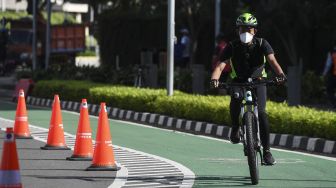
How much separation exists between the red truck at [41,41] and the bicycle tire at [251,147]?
40.0 m

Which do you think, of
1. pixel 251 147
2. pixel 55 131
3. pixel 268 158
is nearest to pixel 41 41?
pixel 55 131

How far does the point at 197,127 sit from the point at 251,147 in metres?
8.88

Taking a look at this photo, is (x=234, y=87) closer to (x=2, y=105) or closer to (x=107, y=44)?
(x=2, y=105)

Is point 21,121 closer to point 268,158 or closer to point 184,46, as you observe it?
point 268,158

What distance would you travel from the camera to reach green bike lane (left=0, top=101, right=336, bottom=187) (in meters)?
11.5

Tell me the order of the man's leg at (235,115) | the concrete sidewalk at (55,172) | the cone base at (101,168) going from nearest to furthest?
the concrete sidewalk at (55,172) → the man's leg at (235,115) → the cone base at (101,168)

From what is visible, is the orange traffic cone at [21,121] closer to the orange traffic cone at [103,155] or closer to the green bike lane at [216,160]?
the green bike lane at [216,160]

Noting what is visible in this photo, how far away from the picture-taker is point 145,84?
29656mm

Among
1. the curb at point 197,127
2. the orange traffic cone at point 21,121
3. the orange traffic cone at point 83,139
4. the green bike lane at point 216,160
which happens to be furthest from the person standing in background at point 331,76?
the orange traffic cone at point 83,139

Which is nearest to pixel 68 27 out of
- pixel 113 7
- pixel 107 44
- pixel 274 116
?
pixel 107 44

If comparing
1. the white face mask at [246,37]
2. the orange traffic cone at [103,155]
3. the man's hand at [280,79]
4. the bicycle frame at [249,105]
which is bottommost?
the orange traffic cone at [103,155]

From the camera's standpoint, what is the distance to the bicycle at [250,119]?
11.1 m

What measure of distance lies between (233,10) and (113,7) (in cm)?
1078

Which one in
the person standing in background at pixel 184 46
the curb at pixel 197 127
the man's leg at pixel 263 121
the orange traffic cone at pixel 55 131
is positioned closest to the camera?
the man's leg at pixel 263 121
